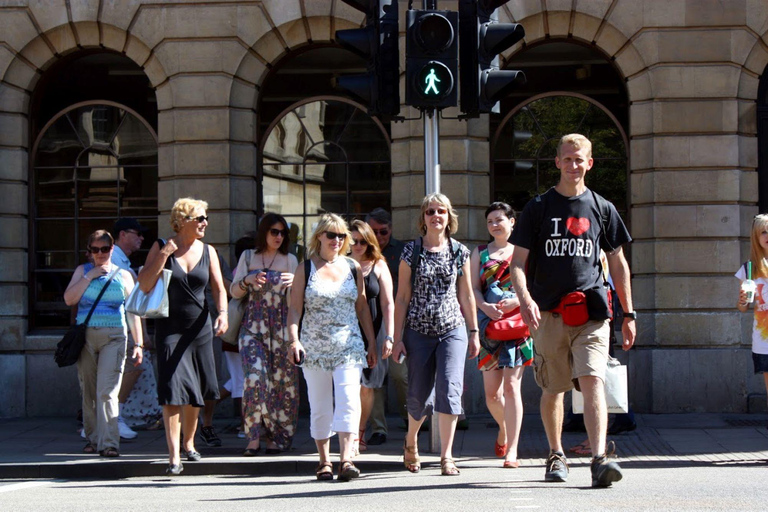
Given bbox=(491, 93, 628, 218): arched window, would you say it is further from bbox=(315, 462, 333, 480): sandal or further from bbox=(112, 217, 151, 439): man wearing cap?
bbox=(315, 462, 333, 480): sandal

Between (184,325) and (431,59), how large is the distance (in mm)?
2765

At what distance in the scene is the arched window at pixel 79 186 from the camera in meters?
13.7

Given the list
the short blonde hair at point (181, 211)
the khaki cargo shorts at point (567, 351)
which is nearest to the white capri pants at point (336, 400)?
the khaki cargo shorts at point (567, 351)

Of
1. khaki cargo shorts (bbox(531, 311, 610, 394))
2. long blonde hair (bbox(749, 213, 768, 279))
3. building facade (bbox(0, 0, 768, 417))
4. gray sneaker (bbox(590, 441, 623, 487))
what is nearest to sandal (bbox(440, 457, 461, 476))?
khaki cargo shorts (bbox(531, 311, 610, 394))

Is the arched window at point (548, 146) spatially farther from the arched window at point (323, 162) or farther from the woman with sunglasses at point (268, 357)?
the woman with sunglasses at point (268, 357)

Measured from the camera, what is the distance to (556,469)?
7.87 meters

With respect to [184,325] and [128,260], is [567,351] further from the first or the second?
[128,260]

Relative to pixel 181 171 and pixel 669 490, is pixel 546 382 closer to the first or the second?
pixel 669 490

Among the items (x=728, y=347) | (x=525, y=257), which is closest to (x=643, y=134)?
(x=728, y=347)

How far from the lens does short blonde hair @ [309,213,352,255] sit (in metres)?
8.89

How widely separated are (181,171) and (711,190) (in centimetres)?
559

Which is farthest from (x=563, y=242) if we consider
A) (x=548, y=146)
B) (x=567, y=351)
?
(x=548, y=146)

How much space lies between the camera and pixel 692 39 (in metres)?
12.7

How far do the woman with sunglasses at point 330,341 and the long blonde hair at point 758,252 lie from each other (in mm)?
3210
